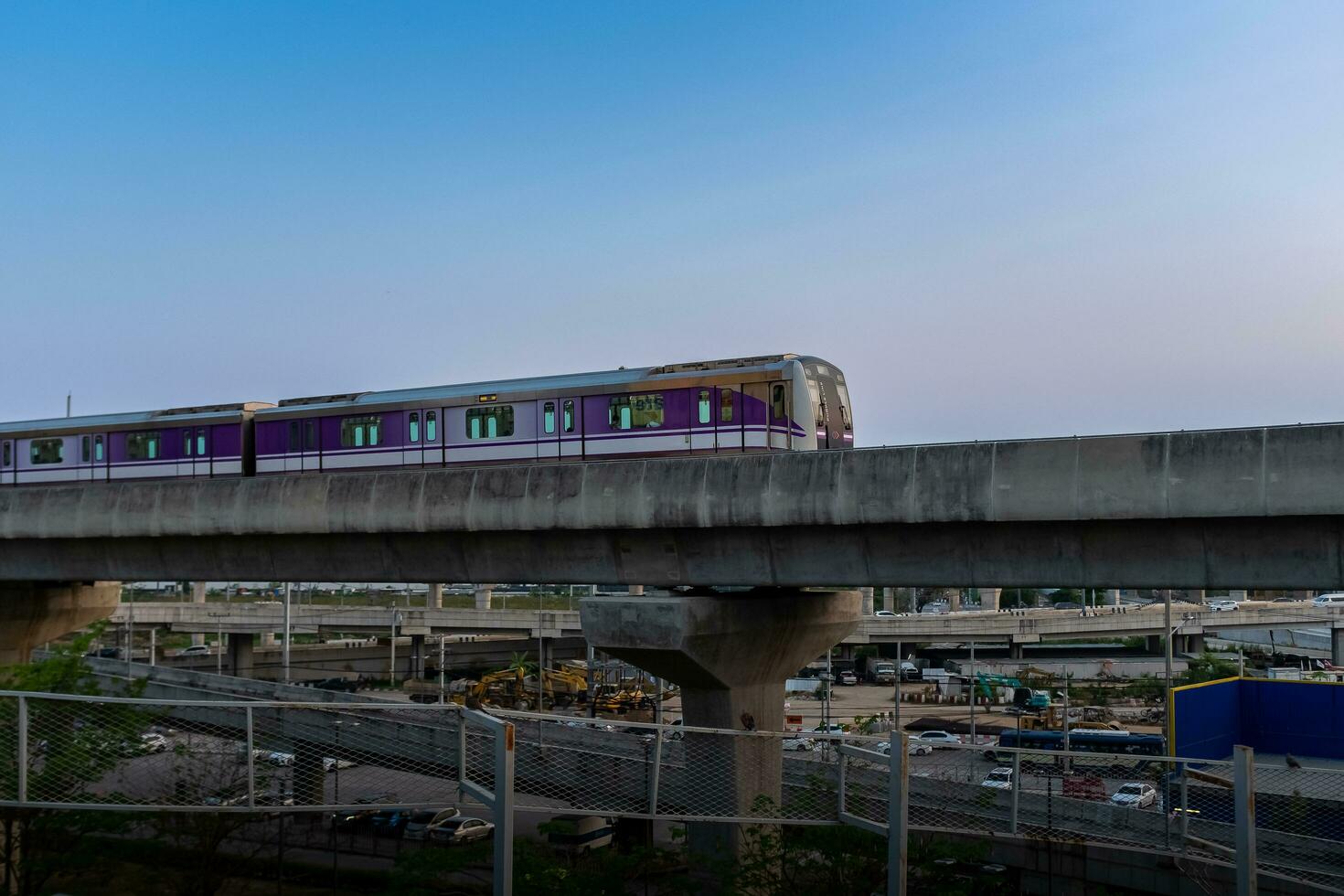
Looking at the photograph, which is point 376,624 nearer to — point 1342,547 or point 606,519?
point 606,519

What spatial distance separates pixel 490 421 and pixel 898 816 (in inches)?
777

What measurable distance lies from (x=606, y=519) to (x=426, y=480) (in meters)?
4.24

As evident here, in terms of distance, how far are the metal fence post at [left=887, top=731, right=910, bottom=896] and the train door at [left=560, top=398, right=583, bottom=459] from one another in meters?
17.5

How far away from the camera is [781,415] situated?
24.2 meters

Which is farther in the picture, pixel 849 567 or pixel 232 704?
pixel 849 567

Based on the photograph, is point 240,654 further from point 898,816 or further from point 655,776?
point 898,816

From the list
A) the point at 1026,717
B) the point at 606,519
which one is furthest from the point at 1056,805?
the point at 1026,717

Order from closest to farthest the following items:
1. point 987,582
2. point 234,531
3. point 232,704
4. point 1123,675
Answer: point 232,704, point 987,582, point 234,531, point 1123,675

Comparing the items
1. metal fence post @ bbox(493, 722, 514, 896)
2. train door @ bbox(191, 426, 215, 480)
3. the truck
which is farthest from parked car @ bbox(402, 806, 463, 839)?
the truck

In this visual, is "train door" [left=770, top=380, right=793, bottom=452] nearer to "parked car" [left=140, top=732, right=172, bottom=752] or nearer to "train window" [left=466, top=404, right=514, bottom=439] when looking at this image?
"train window" [left=466, top=404, right=514, bottom=439]

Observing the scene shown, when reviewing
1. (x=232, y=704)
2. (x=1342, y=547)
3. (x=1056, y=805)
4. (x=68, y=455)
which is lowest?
(x=1056, y=805)

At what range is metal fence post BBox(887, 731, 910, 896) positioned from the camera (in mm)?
9344

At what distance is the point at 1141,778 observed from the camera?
35.6 metres

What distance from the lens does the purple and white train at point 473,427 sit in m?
24.6
